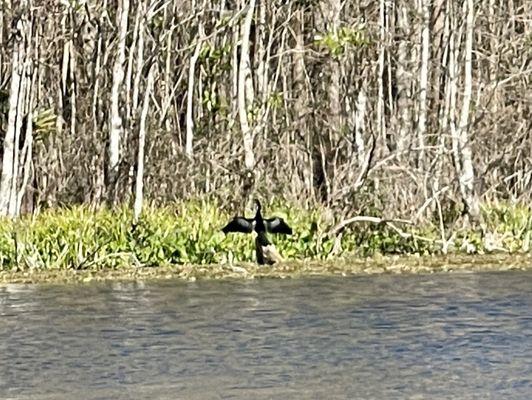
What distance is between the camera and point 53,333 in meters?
16.8

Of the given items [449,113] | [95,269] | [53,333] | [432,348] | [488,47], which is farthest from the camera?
[488,47]

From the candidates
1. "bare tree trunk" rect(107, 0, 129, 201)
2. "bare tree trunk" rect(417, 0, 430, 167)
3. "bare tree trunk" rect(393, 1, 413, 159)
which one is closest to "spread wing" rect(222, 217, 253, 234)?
"bare tree trunk" rect(107, 0, 129, 201)

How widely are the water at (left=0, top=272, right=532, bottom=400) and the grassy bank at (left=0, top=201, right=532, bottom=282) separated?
1.82 meters

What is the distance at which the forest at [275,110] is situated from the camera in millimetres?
27016

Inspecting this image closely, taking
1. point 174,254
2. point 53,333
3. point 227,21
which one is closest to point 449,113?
point 227,21

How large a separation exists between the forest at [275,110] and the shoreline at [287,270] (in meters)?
1.25

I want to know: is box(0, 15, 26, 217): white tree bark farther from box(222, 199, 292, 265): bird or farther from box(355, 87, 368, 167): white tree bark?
box(355, 87, 368, 167): white tree bark

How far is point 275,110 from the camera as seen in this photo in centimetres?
3250

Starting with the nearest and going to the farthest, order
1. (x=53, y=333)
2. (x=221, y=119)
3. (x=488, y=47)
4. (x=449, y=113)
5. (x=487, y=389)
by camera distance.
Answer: (x=487, y=389) < (x=53, y=333) < (x=449, y=113) < (x=221, y=119) < (x=488, y=47)

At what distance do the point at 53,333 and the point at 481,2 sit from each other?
1774 centimetres

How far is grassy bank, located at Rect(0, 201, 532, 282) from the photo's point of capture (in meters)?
23.2

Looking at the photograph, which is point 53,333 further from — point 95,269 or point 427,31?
point 427,31

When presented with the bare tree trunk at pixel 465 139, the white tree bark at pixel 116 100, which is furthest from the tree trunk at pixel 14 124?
the bare tree trunk at pixel 465 139

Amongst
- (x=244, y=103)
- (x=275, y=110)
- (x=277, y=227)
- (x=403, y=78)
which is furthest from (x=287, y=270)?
(x=275, y=110)
